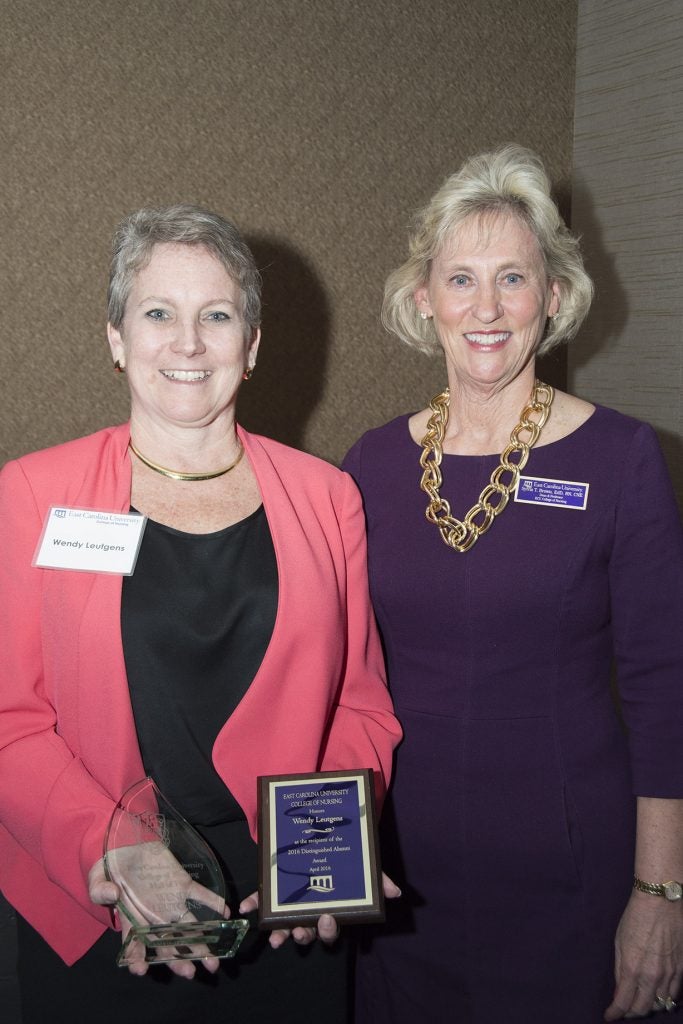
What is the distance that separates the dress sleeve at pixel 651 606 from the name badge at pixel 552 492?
73 mm

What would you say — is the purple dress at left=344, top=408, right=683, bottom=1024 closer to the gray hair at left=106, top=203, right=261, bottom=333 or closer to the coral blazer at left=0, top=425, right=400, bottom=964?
the coral blazer at left=0, top=425, right=400, bottom=964

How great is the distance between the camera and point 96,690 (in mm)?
1530

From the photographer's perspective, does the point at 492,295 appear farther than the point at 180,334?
Yes

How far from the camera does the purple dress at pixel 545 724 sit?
1.70 metres

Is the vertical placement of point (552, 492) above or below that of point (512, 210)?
below

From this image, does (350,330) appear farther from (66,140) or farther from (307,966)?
(307,966)

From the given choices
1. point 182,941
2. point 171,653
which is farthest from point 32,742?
point 182,941

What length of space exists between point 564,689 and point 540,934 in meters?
0.47

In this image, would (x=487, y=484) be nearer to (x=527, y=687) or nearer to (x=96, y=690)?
(x=527, y=687)

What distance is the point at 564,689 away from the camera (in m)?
1.73

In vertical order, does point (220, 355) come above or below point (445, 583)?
above

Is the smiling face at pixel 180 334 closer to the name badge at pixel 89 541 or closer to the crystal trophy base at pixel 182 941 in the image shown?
the name badge at pixel 89 541

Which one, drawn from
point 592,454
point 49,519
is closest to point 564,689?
point 592,454

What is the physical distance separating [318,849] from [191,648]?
39 cm
